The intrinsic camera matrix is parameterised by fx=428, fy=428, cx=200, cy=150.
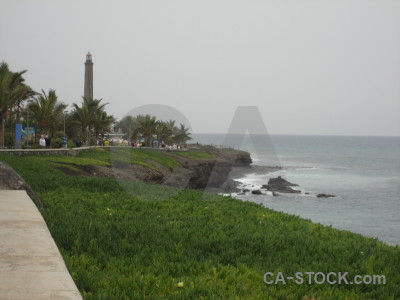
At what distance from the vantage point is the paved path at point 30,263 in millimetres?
4680

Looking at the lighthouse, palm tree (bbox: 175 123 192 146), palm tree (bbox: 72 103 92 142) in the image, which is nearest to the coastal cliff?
palm tree (bbox: 72 103 92 142)

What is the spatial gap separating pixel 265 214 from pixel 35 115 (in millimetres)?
31411

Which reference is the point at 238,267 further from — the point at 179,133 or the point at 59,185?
the point at 179,133

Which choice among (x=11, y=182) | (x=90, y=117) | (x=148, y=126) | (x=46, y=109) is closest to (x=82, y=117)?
(x=90, y=117)

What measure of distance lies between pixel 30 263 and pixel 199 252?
10.3 ft

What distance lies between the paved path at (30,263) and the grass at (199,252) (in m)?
0.39

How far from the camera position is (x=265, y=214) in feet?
42.3

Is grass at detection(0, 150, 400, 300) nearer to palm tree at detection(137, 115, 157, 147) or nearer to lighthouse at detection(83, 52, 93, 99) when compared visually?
palm tree at detection(137, 115, 157, 147)

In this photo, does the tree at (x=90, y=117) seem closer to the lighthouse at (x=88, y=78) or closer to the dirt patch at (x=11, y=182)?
the lighthouse at (x=88, y=78)

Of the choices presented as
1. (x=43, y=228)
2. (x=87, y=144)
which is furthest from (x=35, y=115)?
(x=43, y=228)

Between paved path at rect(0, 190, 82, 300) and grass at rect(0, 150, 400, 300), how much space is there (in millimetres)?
390

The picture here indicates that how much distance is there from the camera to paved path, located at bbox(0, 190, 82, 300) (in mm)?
4680

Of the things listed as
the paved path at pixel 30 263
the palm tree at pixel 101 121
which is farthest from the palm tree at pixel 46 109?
the paved path at pixel 30 263

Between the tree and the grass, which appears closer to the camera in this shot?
the grass
